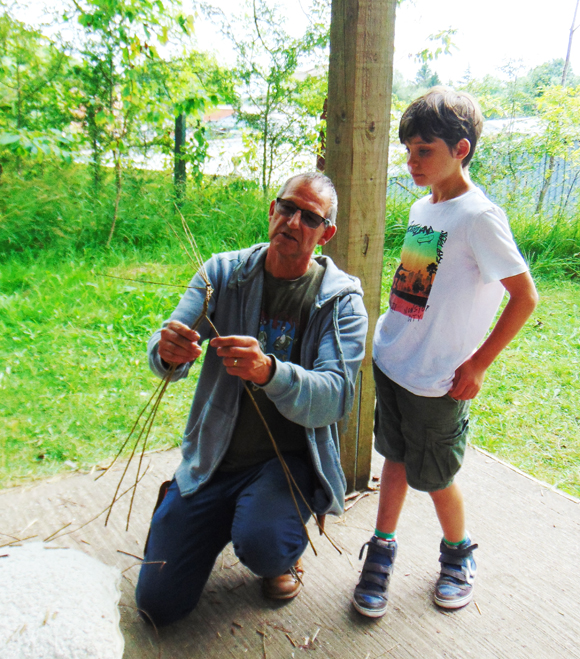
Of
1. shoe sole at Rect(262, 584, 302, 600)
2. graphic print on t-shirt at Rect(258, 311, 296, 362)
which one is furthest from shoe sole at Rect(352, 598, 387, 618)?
graphic print on t-shirt at Rect(258, 311, 296, 362)

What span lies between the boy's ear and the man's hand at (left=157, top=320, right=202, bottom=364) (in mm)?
1056

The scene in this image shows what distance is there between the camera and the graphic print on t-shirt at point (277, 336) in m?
1.96

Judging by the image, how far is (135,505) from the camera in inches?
98.0

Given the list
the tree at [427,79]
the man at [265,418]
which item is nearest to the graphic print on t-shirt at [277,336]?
the man at [265,418]

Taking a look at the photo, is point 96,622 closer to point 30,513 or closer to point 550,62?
point 30,513

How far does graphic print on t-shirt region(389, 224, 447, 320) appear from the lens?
1.89 metres

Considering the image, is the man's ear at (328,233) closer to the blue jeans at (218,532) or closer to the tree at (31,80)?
the blue jeans at (218,532)

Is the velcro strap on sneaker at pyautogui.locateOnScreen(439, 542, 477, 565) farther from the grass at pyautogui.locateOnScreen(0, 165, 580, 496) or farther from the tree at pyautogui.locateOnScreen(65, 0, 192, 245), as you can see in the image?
the tree at pyautogui.locateOnScreen(65, 0, 192, 245)

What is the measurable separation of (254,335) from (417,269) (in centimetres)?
62

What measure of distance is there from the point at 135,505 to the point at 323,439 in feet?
3.50

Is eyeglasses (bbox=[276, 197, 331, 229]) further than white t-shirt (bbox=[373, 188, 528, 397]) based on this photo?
Yes

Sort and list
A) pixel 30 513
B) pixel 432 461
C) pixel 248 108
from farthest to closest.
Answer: pixel 248 108 → pixel 30 513 → pixel 432 461

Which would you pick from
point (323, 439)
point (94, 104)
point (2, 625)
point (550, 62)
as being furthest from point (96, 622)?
point (550, 62)

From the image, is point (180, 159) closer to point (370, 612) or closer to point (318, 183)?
point (318, 183)
